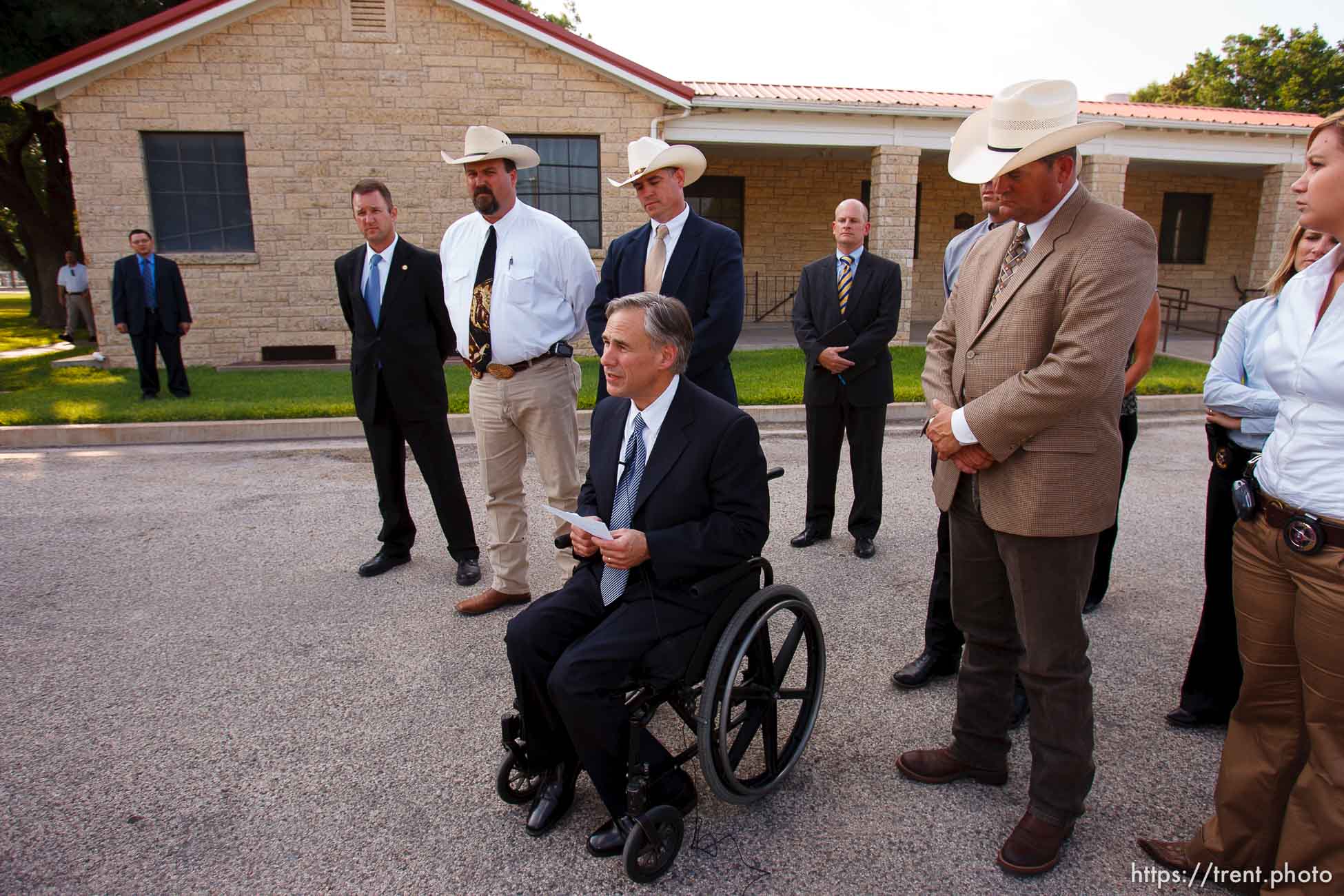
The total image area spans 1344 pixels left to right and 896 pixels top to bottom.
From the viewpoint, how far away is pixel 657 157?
13.4ft

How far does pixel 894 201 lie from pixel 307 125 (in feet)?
32.9

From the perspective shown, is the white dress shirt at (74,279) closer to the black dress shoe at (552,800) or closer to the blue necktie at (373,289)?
the blue necktie at (373,289)

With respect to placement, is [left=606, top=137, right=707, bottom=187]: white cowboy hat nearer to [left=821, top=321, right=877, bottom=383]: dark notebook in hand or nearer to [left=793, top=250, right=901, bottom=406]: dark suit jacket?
[left=793, top=250, right=901, bottom=406]: dark suit jacket

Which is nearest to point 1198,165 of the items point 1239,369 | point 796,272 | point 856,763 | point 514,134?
point 796,272

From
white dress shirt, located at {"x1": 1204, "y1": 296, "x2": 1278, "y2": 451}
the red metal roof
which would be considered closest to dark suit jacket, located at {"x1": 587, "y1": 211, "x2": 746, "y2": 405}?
white dress shirt, located at {"x1": 1204, "y1": 296, "x2": 1278, "y2": 451}

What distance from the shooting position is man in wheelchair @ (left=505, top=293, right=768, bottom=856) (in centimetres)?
258

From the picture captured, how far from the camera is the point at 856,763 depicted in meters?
3.12

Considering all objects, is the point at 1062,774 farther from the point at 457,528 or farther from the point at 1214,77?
the point at 1214,77

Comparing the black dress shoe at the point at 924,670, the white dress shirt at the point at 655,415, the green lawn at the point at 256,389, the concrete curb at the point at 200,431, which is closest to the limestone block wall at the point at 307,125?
the green lawn at the point at 256,389

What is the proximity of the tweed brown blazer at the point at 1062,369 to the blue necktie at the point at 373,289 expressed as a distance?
351cm

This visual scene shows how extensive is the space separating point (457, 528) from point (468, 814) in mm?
2400

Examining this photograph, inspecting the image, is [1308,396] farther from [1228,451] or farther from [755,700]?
[755,700]

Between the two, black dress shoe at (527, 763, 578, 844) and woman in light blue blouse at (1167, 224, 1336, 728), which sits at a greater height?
woman in light blue blouse at (1167, 224, 1336, 728)

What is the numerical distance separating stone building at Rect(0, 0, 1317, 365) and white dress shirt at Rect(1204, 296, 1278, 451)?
1176cm
